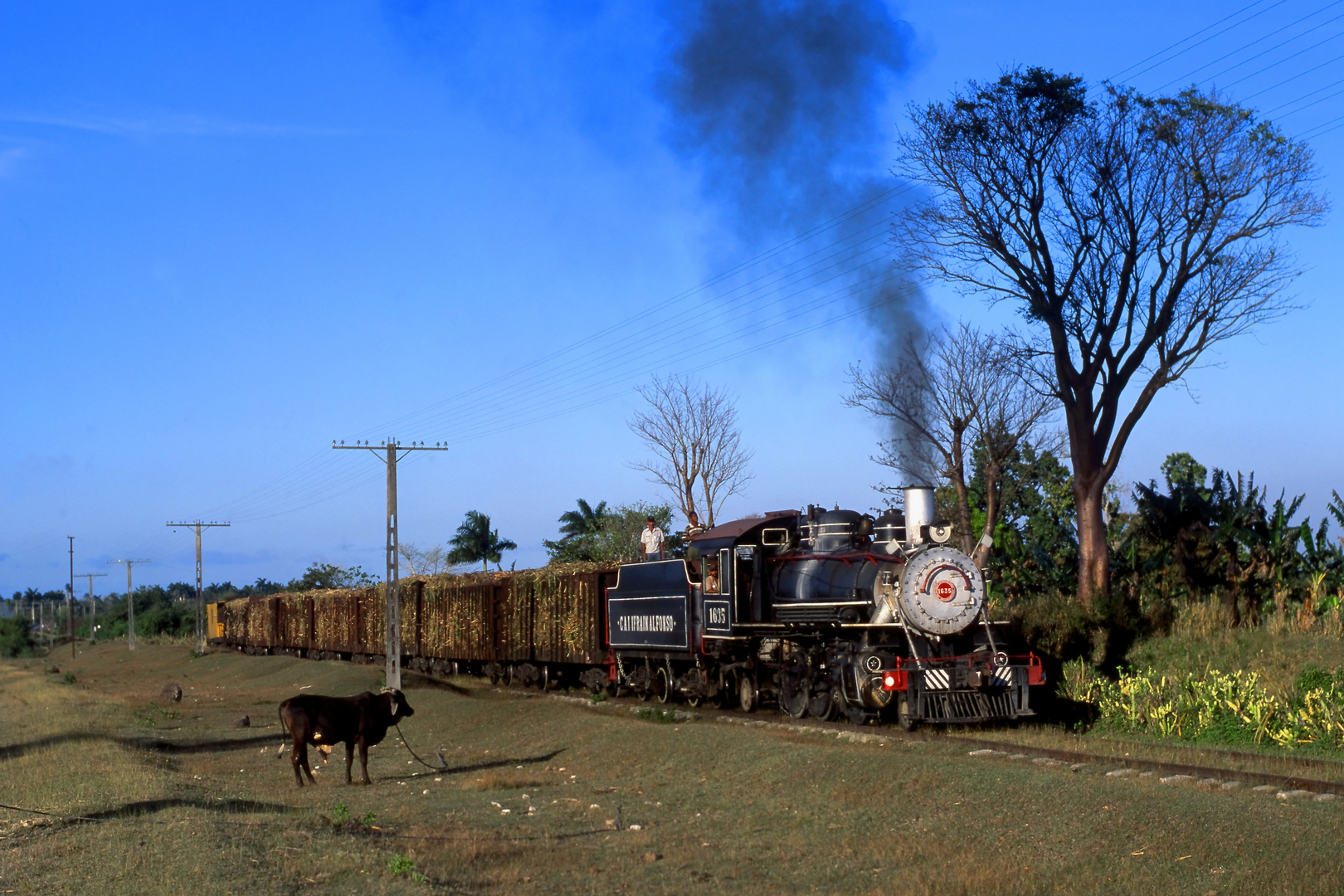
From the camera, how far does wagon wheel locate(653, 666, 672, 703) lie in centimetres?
2156

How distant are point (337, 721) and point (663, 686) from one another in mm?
8881

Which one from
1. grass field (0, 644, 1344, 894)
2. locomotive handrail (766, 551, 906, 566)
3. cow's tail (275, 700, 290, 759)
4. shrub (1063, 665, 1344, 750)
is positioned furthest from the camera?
locomotive handrail (766, 551, 906, 566)

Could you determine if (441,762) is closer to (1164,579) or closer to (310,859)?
(310,859)

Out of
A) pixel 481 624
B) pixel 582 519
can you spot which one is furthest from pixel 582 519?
pixel 481 624

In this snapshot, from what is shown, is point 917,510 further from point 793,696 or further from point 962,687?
point 793,696

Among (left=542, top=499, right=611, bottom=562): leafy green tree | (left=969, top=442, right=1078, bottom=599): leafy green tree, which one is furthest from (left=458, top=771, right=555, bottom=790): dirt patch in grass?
(left=542, top=499, right=611, bottom=562): leafy green tree

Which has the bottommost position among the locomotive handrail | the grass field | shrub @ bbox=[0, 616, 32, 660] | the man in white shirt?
shrub @ bbox=[0, 616, 32, 660]

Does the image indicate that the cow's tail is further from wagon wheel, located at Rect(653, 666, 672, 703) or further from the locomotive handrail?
the locomotive handrail

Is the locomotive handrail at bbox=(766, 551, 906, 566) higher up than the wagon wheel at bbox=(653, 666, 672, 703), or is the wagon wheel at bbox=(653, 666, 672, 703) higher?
the locomotive handrail at bbox=(766, 551, 906, 566)

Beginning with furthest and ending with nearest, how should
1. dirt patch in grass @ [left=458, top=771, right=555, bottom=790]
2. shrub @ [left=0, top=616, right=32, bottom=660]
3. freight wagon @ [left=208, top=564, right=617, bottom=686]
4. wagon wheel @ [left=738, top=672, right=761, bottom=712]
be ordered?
shrub @ [left=0, top=616, right=32, bottom=660] → freight wagon @ [left=208, top=564, right=617, bottom=686] → wagon wheel @ [left=738, top=672, right=761, bottom=712] → dirt patch in grass @ [left=458, top=771, right=555, bottom=790]

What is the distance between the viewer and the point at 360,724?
47.8 ft

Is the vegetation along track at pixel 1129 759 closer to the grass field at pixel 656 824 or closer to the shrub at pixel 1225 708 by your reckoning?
the grass field at pixel 656 824

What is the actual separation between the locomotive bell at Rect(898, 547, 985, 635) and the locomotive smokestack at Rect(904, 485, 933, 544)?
2.05ft

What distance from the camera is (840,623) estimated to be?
53.2 feet
